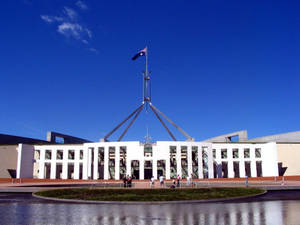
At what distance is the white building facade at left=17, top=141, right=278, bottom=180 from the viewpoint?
51.2 meters

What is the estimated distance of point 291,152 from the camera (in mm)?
61031

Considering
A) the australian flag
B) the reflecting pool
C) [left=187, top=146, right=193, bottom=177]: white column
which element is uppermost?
the australian flag

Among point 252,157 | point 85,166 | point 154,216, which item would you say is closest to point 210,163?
point 252,157

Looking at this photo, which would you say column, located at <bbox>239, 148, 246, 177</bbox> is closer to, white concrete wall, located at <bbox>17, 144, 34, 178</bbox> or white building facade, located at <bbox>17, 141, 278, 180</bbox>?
white building facade, located at <bbox>17, 141, 278, 180</bbox>

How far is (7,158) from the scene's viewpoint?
61031 mm

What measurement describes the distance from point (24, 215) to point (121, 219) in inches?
176

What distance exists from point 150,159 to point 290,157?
32.2 meters

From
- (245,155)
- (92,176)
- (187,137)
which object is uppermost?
(187,137)

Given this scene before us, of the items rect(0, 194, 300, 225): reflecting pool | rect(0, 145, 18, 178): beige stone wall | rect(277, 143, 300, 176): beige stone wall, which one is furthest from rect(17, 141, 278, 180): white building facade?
rect(0, 194, 300, 225): reflecting pool

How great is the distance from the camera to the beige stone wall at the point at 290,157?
2368 inches

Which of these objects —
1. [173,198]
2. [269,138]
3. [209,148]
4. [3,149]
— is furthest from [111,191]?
[269,138]

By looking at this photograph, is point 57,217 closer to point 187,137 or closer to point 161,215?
point 161,215

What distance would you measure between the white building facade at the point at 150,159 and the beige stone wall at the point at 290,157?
484 centimetres

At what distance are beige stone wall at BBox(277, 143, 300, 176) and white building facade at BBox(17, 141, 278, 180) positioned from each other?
4843 mm
